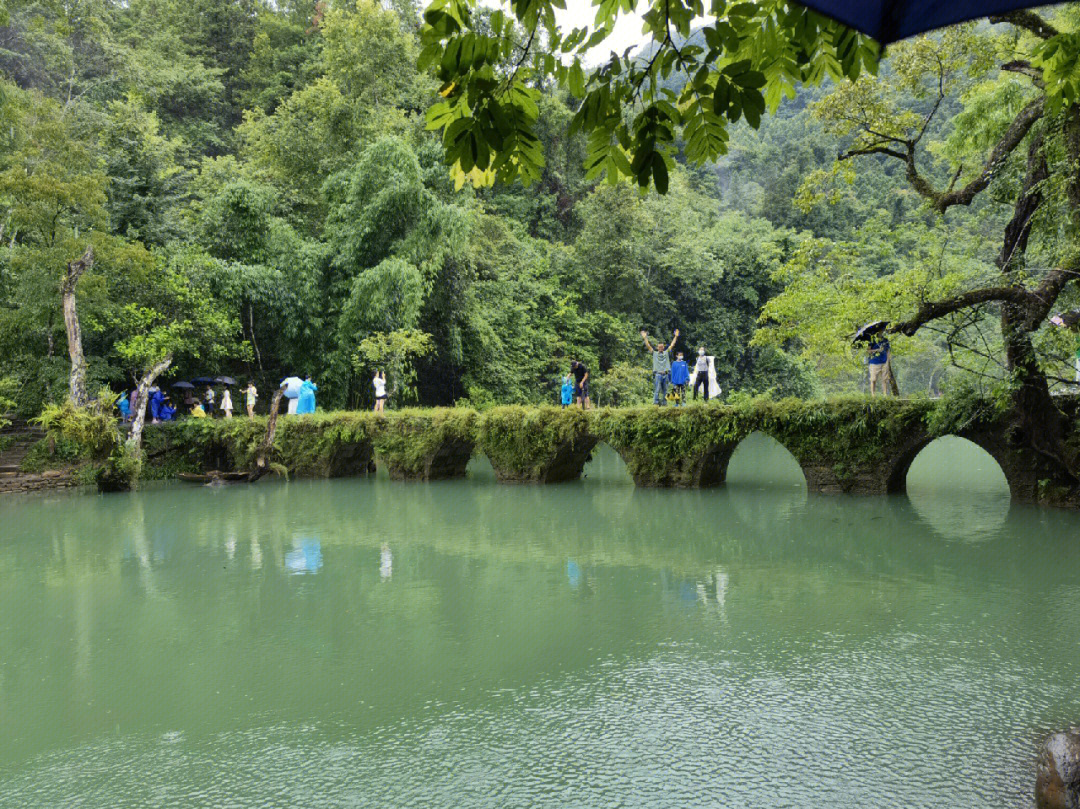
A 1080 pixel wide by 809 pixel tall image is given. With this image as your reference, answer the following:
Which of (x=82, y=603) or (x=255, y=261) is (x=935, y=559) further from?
(x=255, y=261)

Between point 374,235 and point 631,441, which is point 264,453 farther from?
point 374,235

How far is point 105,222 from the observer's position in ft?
66.9

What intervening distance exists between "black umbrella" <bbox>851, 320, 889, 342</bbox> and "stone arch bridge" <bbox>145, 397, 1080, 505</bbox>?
190 cm

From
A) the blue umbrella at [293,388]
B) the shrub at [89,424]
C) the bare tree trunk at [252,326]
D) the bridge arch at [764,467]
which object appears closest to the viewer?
the shrub at [89,424]

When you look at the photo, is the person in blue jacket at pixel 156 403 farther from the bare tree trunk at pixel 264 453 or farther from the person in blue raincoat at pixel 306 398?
the bare tree trunk at pixel 264 453

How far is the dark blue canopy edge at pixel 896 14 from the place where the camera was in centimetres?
158

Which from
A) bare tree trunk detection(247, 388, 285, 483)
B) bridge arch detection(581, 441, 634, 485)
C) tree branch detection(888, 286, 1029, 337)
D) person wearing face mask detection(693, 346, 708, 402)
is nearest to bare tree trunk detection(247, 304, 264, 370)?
bare tree trunk detection(247, 388, 285, 483)

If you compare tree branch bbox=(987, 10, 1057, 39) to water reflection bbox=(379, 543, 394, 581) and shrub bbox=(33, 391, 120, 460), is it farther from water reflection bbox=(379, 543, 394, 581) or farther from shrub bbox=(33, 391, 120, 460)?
shrub bbox=(33, 391, 120, 460)

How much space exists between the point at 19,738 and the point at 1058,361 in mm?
11141

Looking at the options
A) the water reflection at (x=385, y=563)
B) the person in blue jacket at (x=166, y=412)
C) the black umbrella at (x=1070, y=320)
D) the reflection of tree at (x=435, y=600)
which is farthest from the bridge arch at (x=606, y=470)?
the person in blue jacket at (x=166, y=412)

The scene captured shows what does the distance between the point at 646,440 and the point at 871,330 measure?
549cm

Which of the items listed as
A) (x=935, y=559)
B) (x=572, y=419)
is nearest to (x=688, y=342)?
(x=572, y=419)

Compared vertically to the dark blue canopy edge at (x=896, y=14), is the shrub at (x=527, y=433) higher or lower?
lower

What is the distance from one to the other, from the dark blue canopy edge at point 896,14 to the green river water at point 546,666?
3.20 metres
